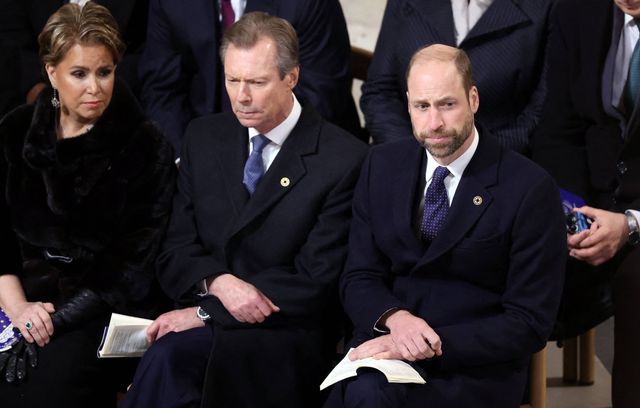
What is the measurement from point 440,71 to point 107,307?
1.30 meters

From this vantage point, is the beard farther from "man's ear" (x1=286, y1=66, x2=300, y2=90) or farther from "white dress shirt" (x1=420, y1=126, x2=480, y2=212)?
"man's ear" (x1=286, y1=66, x2=300, y2=90)

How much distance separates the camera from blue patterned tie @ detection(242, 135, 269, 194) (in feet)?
12.3

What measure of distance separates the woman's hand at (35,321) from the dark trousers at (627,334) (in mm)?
1739

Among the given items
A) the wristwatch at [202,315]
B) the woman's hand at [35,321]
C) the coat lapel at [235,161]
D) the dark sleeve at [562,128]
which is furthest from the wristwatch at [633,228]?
the woman's hand at [35,321]

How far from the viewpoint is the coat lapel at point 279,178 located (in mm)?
3689

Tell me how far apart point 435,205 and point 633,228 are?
723 millimetres

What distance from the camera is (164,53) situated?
176 inches

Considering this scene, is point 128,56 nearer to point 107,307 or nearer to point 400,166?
point 107,307

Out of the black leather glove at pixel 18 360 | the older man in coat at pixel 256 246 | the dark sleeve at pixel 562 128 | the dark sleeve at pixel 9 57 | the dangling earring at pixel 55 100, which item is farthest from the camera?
the dark sleeve at pixel 9 57

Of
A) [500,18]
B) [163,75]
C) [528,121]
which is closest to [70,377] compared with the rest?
[163,75]

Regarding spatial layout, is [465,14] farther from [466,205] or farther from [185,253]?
[185,253]

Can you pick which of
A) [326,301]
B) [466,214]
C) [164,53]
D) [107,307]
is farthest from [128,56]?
[466,214]

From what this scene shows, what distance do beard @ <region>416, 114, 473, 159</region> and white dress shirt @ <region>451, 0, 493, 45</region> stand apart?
2.85ft

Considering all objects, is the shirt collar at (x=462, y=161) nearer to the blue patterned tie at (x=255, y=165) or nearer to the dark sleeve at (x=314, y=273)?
the dark sleeve at (x=314, y=273)
